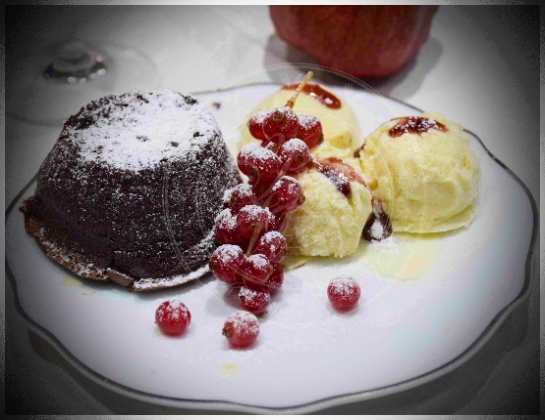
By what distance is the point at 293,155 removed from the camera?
1.28 m

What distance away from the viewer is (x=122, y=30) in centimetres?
212

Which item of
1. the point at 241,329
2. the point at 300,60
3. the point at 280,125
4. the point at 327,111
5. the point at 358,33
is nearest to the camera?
the point at 241,329

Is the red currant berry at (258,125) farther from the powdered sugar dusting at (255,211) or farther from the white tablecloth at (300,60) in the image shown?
the white tablecloth at (300,60)

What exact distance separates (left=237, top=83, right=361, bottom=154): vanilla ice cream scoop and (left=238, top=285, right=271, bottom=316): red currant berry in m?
0.55

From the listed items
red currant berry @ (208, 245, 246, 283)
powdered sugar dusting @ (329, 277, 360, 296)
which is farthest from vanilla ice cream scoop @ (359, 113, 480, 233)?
red currant berry @ (208, 245, 246, 283)

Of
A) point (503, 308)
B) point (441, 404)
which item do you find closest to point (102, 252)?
point (441, 404)

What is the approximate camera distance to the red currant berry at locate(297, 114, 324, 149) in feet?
→ 4.50

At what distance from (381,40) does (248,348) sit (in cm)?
132

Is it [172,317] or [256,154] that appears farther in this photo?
[256,154]

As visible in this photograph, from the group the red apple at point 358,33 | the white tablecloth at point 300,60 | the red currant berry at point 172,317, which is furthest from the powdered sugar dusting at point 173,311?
the red apple at point 358,33

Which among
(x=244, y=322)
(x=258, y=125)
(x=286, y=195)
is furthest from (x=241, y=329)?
(x=258, y=125)

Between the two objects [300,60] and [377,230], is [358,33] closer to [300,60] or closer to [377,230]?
[300,60]

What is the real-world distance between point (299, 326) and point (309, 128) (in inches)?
22.1

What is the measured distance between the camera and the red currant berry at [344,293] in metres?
1.20
